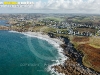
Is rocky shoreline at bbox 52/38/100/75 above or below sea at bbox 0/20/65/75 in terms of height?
above

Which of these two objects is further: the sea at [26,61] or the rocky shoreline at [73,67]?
the sea at [26,61]

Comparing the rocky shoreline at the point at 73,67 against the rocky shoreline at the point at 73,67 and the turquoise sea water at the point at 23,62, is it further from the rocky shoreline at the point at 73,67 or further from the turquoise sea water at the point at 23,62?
the turquoise sea water at the point at 23,62

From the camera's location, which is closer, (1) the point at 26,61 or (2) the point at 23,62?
(2) the point at 23,62

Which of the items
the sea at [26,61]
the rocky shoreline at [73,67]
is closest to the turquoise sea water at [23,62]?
the sea at [26,61]

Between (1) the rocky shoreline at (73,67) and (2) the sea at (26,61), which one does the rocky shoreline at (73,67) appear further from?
(2) the sea at (26,61)

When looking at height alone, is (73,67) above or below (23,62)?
above

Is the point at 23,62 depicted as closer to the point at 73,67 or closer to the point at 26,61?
the point at 26,61

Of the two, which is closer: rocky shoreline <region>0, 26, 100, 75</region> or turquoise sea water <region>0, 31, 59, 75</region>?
rocky shoreline <region>0, 26, 100, 75</region>

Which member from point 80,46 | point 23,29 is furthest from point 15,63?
point 23,29


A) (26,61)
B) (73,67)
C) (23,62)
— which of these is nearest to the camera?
(73,67)

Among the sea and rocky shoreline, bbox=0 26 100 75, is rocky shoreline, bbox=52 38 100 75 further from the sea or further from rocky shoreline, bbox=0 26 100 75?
the sea

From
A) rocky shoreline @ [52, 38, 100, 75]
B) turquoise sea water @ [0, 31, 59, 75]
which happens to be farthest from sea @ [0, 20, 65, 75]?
rocky shoreline @ [52, 38, 100, 75]

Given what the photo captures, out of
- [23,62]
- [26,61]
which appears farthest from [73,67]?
[23,62]

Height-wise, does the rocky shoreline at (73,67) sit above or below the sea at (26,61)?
above
